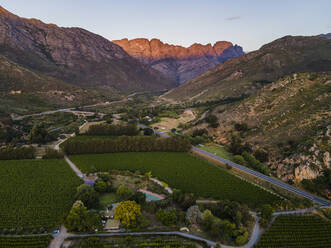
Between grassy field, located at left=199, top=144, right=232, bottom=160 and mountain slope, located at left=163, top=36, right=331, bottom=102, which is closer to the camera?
grassy field, located at left=199, top=144, right=232, bottom=160

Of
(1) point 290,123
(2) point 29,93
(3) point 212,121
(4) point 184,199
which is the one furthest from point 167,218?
(2) point 29,93

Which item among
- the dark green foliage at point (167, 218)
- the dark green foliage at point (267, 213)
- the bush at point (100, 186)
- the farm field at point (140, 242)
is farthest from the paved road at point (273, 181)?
the bush at point (100, 186)

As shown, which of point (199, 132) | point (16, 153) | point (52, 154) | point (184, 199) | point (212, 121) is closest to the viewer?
point (184, 199)

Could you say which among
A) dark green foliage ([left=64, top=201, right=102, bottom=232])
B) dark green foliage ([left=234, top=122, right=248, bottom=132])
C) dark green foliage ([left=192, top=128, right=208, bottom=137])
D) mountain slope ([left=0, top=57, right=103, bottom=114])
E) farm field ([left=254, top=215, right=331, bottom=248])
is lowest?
farm field ([left=254, top=215, right=331, bottom=248])

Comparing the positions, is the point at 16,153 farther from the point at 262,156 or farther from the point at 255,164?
the point at 262,156

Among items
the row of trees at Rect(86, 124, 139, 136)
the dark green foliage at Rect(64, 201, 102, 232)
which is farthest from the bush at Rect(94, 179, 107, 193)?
the row of trees at Rect(86, 124, 139, 136)

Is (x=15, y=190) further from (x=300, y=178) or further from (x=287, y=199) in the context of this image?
(x=300, y=178)

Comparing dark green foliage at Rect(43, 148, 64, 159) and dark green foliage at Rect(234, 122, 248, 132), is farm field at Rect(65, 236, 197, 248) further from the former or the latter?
dark green foliage at Rect(234, 122, 248, 132)
